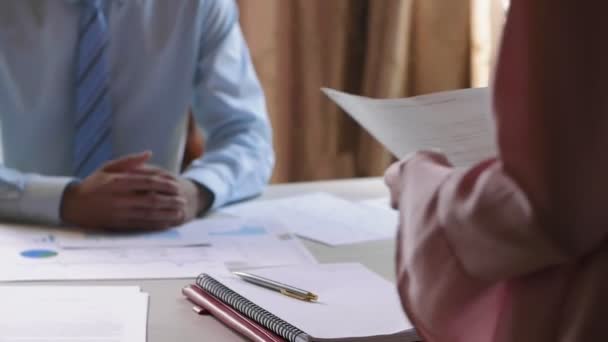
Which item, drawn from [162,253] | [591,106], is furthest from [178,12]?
[591,106]

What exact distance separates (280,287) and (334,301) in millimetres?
60

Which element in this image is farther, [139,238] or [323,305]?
[139,238]

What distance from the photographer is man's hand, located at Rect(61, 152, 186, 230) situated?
123 centimetres

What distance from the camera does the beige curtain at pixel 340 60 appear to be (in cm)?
223

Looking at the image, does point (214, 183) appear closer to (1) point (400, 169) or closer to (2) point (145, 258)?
(2) point (145, 258)

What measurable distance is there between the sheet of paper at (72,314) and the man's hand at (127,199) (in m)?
0.32

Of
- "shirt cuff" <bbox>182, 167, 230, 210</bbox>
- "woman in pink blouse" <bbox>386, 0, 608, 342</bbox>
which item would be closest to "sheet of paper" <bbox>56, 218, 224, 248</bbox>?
"shirt cuff" <bbox>182, 167, 230, 210</bbox>

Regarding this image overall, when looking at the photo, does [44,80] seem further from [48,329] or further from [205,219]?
[48,329]

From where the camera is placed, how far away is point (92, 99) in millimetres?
1518

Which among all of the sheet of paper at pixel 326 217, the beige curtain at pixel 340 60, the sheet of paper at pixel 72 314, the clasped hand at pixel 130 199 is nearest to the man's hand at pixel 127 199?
the clasped hand at pixel 130 199

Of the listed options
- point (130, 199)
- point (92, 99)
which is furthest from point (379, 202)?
point (92, 99)

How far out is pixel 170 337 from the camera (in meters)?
0.78

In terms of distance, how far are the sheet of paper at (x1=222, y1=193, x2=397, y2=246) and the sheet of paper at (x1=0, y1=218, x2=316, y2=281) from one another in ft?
0.20

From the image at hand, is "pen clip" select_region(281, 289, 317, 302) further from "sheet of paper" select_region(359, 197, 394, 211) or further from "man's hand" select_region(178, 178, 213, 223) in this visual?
"sheet of paper" select_region(359, 197, 394, 211)
